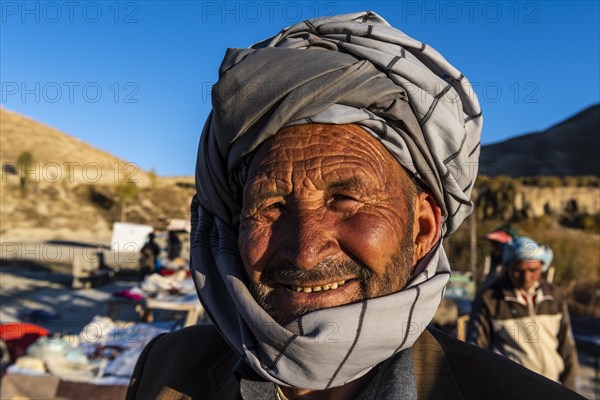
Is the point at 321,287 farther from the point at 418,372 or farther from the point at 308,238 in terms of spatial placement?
the point at 418,372

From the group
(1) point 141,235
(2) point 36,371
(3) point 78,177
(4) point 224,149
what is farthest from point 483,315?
(3) point 78,177

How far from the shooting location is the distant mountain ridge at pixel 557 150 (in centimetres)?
5297

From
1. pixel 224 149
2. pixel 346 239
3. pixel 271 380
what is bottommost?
pixel 271 380

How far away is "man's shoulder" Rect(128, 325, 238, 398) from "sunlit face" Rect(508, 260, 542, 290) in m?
2.90

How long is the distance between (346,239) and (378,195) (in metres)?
0.14

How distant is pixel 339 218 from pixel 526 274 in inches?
121

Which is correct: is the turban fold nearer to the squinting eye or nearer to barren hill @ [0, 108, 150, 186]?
the squinting eye

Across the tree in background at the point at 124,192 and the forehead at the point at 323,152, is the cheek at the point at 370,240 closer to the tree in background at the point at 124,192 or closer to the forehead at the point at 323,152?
the forehead at the point at 323,152

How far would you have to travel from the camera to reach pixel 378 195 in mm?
1276

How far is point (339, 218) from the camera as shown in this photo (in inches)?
48.8

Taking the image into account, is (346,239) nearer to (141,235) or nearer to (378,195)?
(378,195)

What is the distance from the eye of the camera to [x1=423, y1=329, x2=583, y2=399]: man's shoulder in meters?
1.16

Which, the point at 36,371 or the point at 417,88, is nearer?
the point at 417,88

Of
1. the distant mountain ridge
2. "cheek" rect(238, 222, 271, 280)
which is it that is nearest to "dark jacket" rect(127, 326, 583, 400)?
"cheek" rect(238, 222, 271, 280)
